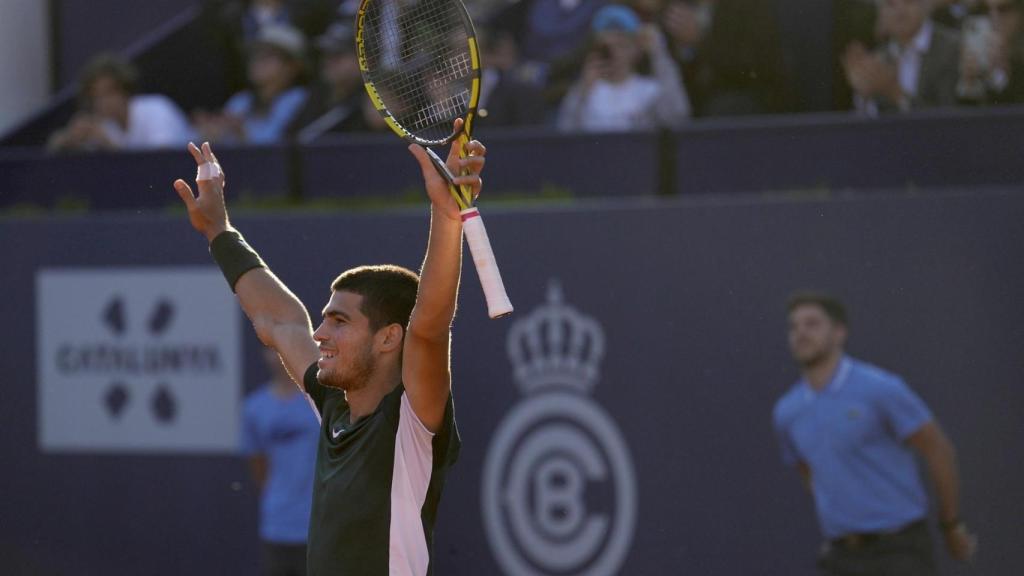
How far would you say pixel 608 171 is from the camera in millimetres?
7754

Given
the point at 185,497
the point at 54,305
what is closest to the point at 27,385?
the point at 54,305

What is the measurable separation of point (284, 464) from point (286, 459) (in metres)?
0.03

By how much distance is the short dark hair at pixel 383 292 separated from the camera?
13.4 ft

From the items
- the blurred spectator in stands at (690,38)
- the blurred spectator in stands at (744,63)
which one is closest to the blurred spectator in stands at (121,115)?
the blurred spectator in stands at (690,38)

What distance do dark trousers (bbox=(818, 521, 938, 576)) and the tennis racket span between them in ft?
8.40

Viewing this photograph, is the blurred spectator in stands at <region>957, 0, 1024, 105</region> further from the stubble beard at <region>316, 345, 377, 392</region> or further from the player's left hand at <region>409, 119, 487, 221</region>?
the player's left hand at <region>409, 119, 487, 221</region>

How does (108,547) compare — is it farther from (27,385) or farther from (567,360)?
(567,360)

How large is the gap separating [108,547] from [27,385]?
1.02 meters

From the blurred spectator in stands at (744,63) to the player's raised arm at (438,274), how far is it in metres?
4.75

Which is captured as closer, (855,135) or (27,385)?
(855,135)

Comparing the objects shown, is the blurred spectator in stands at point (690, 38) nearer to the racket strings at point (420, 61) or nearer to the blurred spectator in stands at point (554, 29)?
the blurred spectator in stands at point (554, 29)

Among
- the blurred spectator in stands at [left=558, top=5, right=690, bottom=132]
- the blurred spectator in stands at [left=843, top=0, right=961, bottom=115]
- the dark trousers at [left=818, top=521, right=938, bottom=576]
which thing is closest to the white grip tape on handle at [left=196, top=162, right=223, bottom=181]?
the dark trousers at [left=818, top=521, right=938, bottom=576]

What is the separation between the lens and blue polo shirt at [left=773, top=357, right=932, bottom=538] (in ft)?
21.9

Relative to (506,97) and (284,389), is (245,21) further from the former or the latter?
(284,389)
